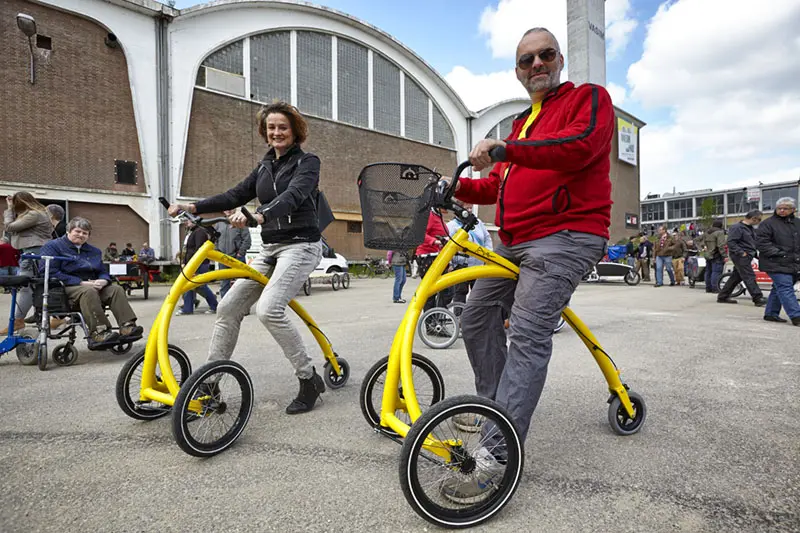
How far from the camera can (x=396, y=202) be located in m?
2.46

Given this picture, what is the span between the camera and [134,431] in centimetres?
298

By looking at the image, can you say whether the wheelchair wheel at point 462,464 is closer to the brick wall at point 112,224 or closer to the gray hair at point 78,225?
the gray hair at point 78,225

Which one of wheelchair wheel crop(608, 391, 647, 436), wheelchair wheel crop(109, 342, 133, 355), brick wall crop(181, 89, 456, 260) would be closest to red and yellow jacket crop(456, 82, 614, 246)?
wheelchair wheel crop(608, 391, 647, 436)

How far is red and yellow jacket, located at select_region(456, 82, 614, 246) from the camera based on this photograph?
78.9 inches

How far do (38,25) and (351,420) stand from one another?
23.3 metres

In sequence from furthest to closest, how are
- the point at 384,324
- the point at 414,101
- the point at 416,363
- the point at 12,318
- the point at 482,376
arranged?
the point at 414,101
the point at 384,324
the point at 12,318
the point at 416,363
the point at 482,376

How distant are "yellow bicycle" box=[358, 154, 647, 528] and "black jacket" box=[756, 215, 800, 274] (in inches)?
240

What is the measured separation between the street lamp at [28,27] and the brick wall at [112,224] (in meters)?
5.18

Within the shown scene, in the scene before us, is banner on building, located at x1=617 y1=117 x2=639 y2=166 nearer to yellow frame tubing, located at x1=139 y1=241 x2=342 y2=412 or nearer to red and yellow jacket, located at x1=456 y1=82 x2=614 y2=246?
red and yellow jacket, located at x1=456 y1=82 x2=614 y2=246

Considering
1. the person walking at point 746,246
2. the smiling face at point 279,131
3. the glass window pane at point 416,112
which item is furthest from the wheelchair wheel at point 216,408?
the glass window pane at point 416,112

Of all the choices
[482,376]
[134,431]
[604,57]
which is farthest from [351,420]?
[604,57]

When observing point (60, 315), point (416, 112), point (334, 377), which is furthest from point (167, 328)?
point (416, 112)

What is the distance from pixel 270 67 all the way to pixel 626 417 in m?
26.8

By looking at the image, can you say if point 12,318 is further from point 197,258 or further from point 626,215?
point 626,215
